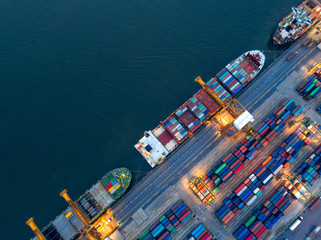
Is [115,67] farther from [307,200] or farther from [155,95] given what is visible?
[307,200]

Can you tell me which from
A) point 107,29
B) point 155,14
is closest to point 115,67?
point 107,29

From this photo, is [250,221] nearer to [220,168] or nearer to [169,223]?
[220,168]

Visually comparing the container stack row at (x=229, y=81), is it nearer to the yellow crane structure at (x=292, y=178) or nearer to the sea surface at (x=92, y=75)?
the sea surface at (x=92, y=75)

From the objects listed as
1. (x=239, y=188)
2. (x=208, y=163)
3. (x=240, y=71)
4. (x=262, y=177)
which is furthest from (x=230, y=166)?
(x=240, y=71)

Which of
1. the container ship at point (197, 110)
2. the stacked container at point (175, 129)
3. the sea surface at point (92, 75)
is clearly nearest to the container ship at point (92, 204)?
the sea surface at point (92, 75)

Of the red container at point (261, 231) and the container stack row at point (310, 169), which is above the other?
the container stack row at point (310, 169)
